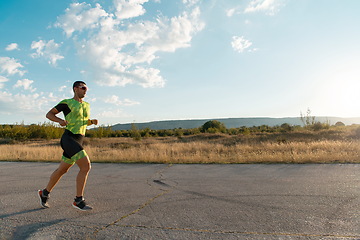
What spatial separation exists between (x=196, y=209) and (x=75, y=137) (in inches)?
88.7

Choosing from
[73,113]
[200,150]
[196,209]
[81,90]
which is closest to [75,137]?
[73,113]

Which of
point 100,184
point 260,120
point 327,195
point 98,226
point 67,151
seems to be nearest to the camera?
point 98,226

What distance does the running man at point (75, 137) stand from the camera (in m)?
3.77

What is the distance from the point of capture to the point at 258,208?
12.1 feet

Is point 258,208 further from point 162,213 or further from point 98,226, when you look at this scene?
point 98,226

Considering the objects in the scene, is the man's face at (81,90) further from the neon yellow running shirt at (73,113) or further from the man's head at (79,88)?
the neon yellow running shirt at (73,113)

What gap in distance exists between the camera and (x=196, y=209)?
3.74m

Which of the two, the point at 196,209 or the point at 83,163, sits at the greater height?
the point at 83,163

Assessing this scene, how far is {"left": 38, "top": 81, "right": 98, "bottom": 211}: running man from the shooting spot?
149 inches

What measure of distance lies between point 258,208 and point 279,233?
917mm

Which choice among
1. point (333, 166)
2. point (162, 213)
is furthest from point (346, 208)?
point (333, 166)

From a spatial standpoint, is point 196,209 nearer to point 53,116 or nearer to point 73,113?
point 73,113

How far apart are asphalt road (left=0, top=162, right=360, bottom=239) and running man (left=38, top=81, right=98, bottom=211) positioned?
1.00 ft

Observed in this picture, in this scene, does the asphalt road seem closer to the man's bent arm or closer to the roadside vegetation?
the man's bent arm
